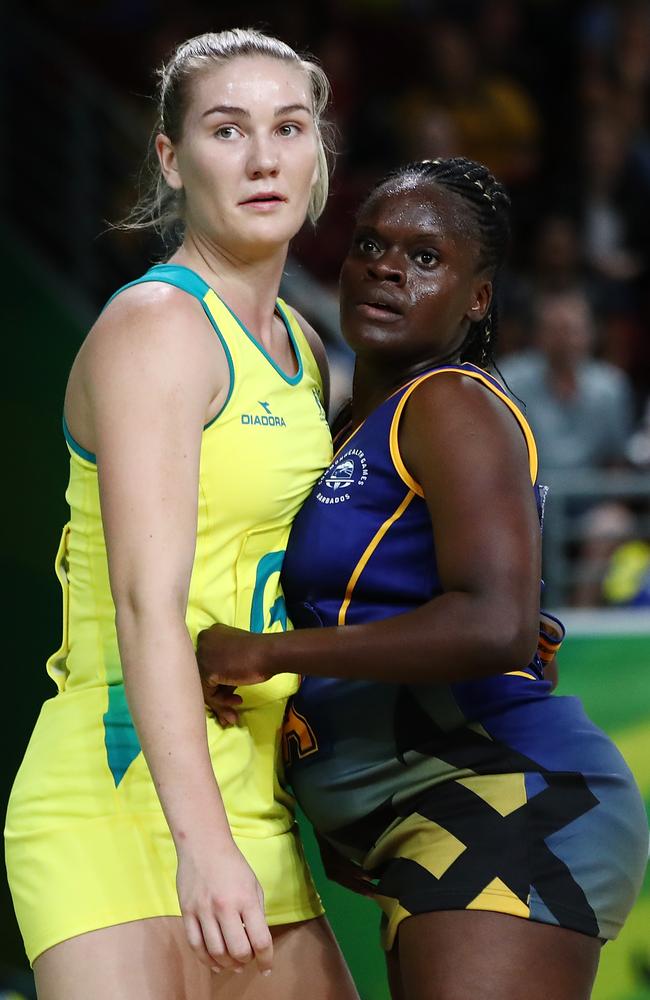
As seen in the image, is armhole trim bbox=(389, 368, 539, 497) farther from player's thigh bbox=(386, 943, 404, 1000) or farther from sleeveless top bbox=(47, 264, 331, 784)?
player's thigh bbox=(386, 943, 404, 1000)

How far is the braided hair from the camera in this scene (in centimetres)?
232

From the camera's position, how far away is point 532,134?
289 inches

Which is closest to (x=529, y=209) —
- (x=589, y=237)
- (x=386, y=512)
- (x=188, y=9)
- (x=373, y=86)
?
(x=589, y=237)

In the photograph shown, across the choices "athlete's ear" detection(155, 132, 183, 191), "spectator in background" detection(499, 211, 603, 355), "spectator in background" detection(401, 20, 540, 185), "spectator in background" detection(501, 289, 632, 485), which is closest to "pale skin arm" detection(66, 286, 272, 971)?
"athlete's ear" detection(155, 132, 183, 191)

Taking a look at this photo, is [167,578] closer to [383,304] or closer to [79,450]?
[79,450]

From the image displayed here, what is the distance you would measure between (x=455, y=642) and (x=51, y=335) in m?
3.81

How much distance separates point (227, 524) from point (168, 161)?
596mm

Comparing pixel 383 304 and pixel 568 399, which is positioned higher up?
pixel 383 304

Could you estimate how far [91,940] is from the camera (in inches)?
80.9

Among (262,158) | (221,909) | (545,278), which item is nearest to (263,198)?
(262,158)

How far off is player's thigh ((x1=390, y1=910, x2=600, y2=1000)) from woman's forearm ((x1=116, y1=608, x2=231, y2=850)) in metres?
0.34

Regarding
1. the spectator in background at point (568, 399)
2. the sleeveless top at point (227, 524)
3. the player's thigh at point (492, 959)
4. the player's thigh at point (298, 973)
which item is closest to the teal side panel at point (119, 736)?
the sleeveless top at point (227, 524)

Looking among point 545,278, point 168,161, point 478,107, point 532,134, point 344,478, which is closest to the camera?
point 344,478

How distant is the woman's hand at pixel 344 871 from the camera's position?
2.34 metres
